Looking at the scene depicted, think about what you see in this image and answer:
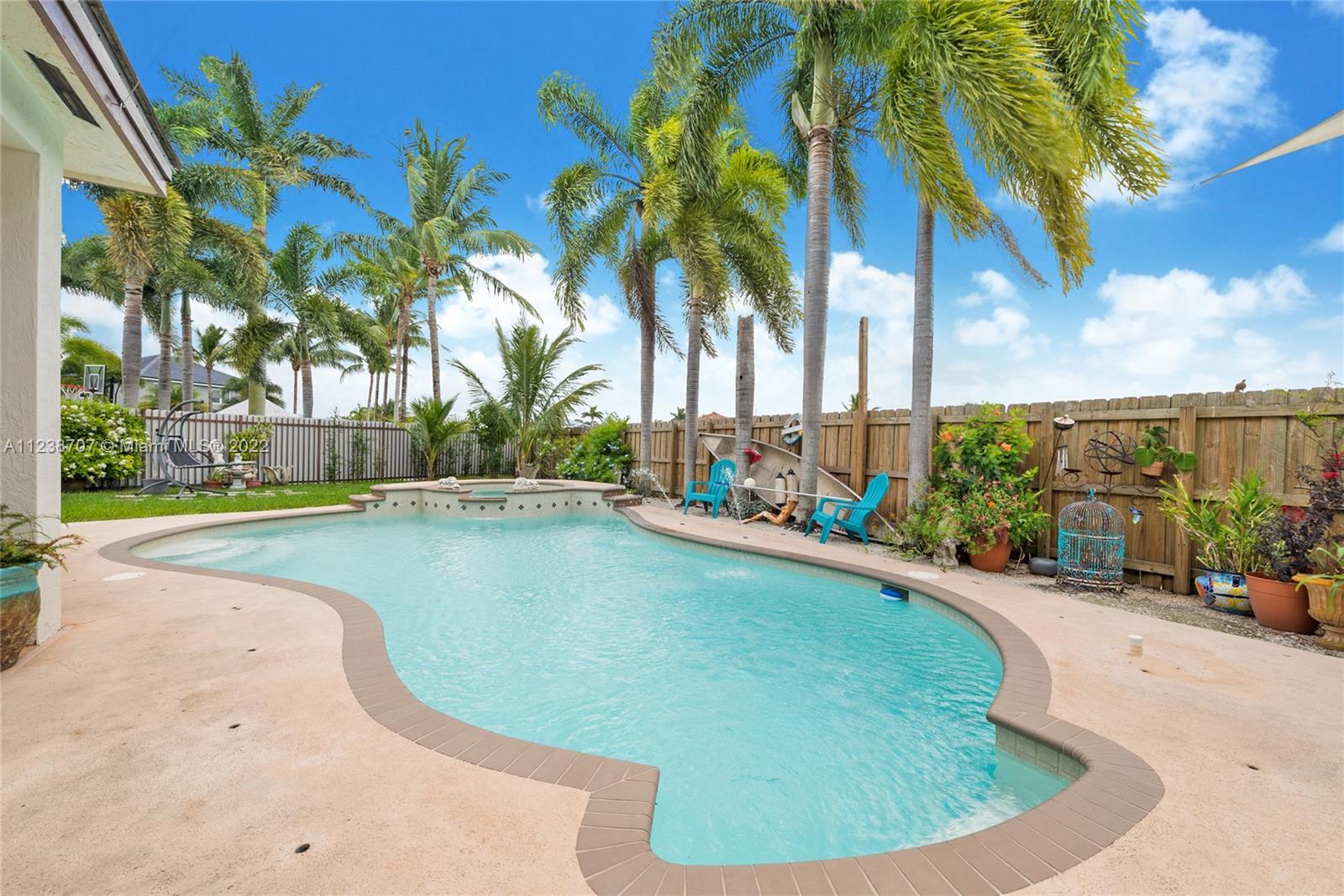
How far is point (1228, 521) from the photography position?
16.5 ft

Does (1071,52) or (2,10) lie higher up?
(1071,52)

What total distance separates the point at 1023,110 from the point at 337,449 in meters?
16.7

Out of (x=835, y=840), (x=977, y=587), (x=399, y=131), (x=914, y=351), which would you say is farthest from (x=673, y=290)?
(x=399, y=131)

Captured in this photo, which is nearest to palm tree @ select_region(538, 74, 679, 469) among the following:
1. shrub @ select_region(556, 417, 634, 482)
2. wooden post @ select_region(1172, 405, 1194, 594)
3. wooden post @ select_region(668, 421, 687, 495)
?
wooden post @ select_region(668, 421, 687, 495)

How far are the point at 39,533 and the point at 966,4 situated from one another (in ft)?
27.9

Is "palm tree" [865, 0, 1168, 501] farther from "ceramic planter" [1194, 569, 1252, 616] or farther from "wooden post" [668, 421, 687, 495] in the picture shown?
"wooden post" [668, 421, 687, 495]

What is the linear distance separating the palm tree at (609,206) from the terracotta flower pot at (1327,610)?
33.8 ft

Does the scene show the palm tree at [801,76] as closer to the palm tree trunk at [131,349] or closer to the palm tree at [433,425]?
the palm tree at [433,425]

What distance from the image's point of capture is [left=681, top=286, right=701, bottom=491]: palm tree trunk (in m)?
11.7

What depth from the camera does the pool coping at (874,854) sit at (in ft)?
5.31

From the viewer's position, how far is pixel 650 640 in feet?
14.1

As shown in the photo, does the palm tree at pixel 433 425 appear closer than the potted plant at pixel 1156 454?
No

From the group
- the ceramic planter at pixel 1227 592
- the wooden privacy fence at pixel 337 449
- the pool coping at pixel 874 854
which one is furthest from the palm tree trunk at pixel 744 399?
the wooden privacy fence at pixel 337 449

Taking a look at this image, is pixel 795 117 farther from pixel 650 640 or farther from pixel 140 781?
pixel 140 781
